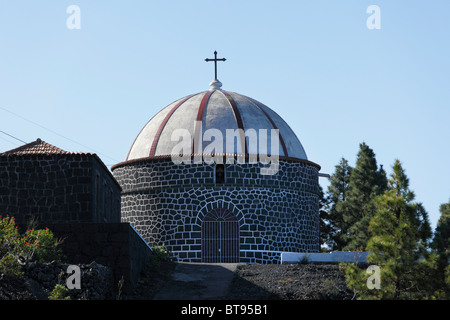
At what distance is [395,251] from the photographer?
18.2m

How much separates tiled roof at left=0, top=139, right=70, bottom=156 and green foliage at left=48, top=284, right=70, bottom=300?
7202 mm

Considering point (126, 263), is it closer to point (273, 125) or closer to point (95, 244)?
point (95, 244)

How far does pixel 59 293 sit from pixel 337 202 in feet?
89.1

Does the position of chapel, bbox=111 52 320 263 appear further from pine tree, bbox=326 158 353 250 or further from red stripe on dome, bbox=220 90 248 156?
pine tree, bbox=326 158 353 250

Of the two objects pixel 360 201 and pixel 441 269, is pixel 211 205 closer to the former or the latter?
pixel 360 201

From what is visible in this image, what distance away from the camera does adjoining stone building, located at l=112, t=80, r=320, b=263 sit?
30859 mm

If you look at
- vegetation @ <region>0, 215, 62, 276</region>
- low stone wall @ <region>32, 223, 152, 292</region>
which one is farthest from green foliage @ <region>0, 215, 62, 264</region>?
low stone wall @ <region>32, 223, 152, 292</region>

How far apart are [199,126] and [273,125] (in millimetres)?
3331

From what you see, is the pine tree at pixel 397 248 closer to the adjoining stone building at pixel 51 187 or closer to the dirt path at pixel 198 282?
the dirt path at pixel 198 282

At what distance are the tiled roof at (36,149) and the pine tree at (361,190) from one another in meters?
17.5

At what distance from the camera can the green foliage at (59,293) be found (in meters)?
17.2

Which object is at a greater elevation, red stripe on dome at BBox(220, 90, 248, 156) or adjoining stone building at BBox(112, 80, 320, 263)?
red stripe on dome at BBox(220, 90, 248, 156)

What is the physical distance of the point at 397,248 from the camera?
59.9ft
